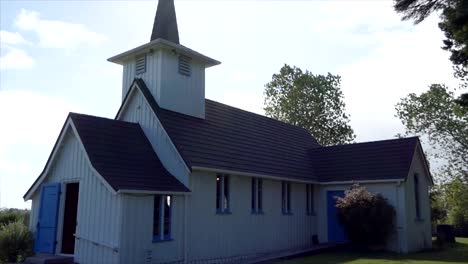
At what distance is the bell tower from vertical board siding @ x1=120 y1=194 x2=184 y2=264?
194 inches

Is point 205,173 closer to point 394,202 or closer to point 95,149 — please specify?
point 95,149

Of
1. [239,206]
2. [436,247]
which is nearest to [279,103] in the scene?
[436,247]

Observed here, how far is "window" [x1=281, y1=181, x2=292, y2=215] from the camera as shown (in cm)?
2184

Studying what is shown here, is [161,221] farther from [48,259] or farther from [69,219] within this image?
[69,219]

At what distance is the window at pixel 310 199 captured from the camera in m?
23.6

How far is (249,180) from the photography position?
19688 millimetres

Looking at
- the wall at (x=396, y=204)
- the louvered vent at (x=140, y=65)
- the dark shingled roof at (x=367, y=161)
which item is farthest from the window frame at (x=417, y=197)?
the louvered vent at (x=140, y=65)

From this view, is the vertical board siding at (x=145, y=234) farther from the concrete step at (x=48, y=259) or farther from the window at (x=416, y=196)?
the window at (x=416, y=196)

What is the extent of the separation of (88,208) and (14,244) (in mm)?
2591

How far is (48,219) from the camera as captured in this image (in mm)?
15867

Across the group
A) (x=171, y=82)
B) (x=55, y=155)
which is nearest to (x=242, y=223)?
(x=171, y=82)

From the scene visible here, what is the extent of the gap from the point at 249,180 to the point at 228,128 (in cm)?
282

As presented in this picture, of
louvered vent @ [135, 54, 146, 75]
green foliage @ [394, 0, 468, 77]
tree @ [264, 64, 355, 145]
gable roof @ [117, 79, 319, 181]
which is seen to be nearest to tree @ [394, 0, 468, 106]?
green foliage @ [394, 0, 468, 77]

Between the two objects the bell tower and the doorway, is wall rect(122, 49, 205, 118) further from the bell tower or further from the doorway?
the doorway
